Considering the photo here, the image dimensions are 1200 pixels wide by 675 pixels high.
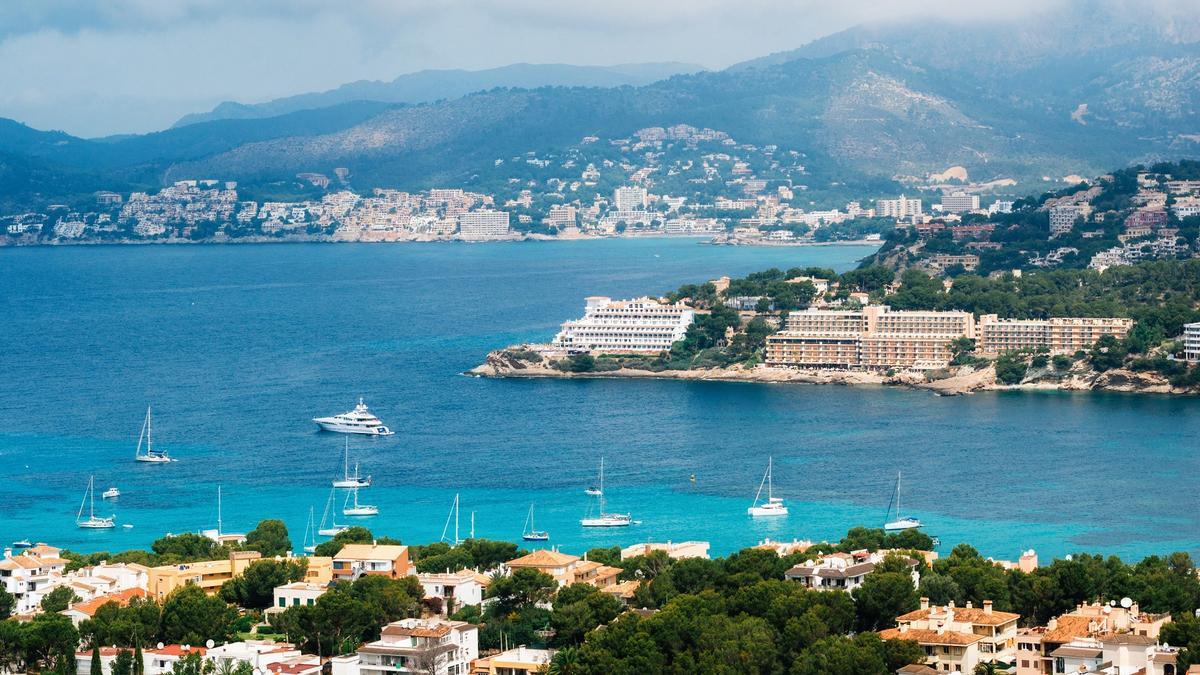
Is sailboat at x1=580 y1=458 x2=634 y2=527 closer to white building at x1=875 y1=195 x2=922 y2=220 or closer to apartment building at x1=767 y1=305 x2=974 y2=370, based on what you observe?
apartment building at x1=767 y1=305 x2=974 y2=370

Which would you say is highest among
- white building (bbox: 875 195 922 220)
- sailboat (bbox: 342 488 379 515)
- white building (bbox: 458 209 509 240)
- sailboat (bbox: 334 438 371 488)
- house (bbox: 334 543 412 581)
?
white building (bbox: 875 195 922 220)

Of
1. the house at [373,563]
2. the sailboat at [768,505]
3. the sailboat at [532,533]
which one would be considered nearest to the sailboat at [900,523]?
the sailboat at [768,505]

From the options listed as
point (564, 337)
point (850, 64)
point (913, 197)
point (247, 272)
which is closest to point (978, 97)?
point (850, 64)

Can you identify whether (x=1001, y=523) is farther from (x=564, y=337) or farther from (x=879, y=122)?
(x=879, y=122)

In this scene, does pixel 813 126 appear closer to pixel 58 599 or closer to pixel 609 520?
pixel 609 520

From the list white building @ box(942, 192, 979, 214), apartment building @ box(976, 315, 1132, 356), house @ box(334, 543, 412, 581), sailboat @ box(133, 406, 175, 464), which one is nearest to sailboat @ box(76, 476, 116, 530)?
sailboat @ box(133, 406, 175, 464)

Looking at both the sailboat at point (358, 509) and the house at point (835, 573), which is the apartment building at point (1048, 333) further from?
the house at point (835, 573)
